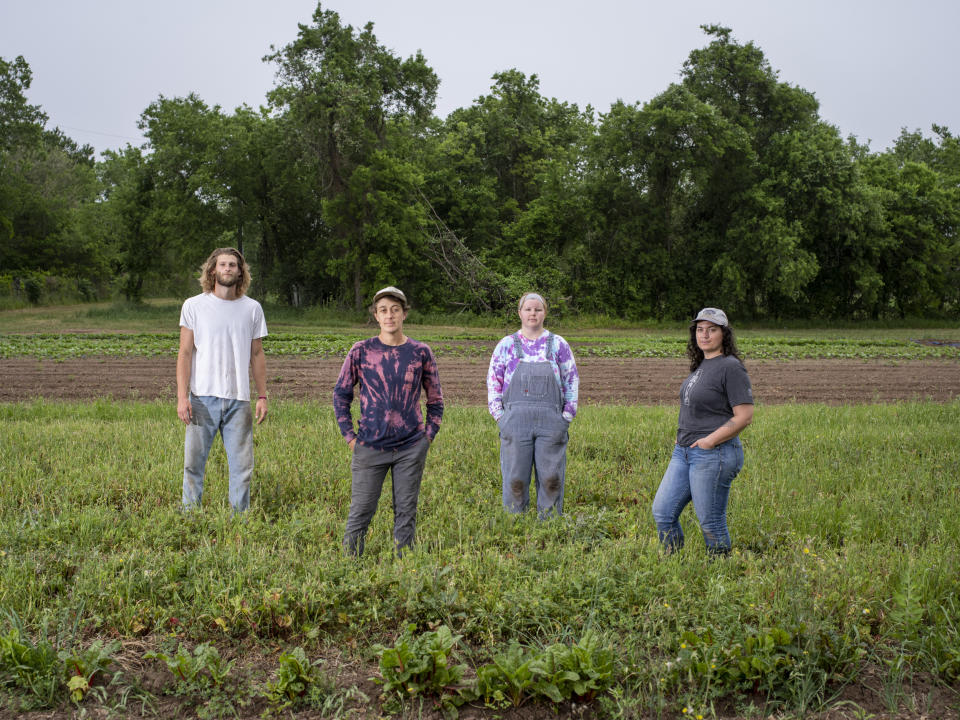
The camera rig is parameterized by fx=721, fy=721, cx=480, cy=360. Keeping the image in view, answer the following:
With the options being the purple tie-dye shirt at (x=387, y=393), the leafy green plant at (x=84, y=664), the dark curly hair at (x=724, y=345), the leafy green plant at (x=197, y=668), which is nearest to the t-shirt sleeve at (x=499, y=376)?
the purple tie-dye shirt at (x=387, y=393)

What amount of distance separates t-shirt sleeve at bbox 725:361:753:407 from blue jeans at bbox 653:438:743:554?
27cm

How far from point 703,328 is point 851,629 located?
1914 millimetres

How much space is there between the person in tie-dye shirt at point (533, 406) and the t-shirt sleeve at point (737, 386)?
1157mm

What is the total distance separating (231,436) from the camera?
5.41 metres

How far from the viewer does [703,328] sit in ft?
15.3

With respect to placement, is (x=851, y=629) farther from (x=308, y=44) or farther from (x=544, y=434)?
(x=308, y=44)

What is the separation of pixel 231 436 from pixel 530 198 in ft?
122

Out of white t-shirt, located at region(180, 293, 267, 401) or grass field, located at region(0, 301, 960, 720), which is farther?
white t-shirt, located at region(180, 293, 267, 401)

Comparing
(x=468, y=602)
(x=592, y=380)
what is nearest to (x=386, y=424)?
(x=468, y=602)

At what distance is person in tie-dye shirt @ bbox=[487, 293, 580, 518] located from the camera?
5.36 meters

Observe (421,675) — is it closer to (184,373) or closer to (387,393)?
(387,393)

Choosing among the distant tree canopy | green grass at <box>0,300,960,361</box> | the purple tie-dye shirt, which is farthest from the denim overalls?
the distant tree canopy

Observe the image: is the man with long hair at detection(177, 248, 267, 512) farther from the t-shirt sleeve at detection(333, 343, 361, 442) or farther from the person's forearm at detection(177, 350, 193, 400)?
the t-shirt sleeve at detection(333, 343, 361, 442)

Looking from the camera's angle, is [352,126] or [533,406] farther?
[352,126]
